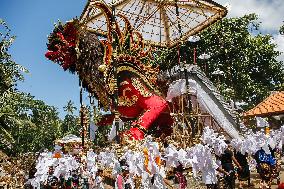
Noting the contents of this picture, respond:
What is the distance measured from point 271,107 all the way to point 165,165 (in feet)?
67.8

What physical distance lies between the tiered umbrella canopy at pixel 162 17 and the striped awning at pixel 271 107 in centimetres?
1277

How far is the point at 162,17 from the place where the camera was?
15.7 meters

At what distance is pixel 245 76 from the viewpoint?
→ 32.8 m

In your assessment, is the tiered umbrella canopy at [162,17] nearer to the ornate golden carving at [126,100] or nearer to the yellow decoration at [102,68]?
the yellow decoration at [102,68]

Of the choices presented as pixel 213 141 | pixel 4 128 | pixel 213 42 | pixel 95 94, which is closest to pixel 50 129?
pixel 213 42

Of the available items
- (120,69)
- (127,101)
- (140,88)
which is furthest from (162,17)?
(127,101)

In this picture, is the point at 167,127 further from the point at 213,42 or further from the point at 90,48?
the point at 213,42

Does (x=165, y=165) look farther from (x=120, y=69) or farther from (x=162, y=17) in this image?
(x=162, y=17)

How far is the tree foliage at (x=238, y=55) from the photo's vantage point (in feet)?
102

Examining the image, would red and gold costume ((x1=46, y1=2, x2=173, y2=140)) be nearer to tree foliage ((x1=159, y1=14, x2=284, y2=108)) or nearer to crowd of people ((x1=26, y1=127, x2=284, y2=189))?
crowd of people ((x1=26, y1=127, x2=284, y2=189))

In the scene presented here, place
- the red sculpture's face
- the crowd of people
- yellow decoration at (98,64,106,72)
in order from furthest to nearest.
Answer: the red sculpture's face, yellow decoration at (98,64,106,72), the crowd of people

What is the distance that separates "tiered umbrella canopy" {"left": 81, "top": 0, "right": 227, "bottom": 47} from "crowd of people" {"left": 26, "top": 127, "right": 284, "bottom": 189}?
17.0ft

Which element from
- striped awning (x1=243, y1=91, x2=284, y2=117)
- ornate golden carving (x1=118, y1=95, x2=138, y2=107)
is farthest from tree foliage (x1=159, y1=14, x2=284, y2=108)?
ornate golden carving (x1=118, y1=95, x2=138, y2=107)

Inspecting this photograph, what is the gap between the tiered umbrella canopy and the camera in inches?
511
